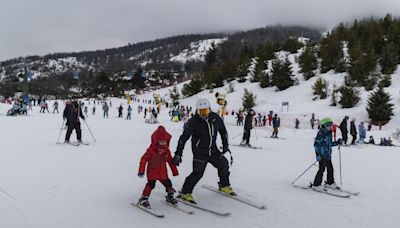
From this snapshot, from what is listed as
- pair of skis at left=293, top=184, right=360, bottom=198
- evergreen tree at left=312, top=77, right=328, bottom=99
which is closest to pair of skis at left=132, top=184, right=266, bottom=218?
pair of skis at left=293, top=184, right=360, bottom=198

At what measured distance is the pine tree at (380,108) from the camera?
29531 millimetres

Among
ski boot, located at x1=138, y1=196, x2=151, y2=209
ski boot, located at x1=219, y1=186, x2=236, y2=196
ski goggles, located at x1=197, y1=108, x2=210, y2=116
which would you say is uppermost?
ski goggles, located at x1=197, y1=108, x2=210, y2=116

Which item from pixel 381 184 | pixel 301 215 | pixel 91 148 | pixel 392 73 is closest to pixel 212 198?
pixel 301 215

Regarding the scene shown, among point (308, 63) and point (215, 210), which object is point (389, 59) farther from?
point (215, 210)

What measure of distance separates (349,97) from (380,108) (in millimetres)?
4517

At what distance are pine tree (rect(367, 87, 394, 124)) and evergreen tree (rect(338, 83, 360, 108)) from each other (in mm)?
3585

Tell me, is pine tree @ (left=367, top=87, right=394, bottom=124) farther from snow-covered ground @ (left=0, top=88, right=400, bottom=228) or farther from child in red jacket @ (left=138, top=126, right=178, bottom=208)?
child in red jacket @ (left=138, top=126, right=178, bottom=208)

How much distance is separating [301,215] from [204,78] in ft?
190

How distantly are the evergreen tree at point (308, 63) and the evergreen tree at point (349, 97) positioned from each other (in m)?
12.3

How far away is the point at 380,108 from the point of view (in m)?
29.6

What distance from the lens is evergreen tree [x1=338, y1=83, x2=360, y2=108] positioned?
3394 centimetres

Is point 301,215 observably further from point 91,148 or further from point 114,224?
point 91,148

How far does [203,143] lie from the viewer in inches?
239

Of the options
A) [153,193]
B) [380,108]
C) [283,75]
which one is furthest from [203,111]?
[283,75]
